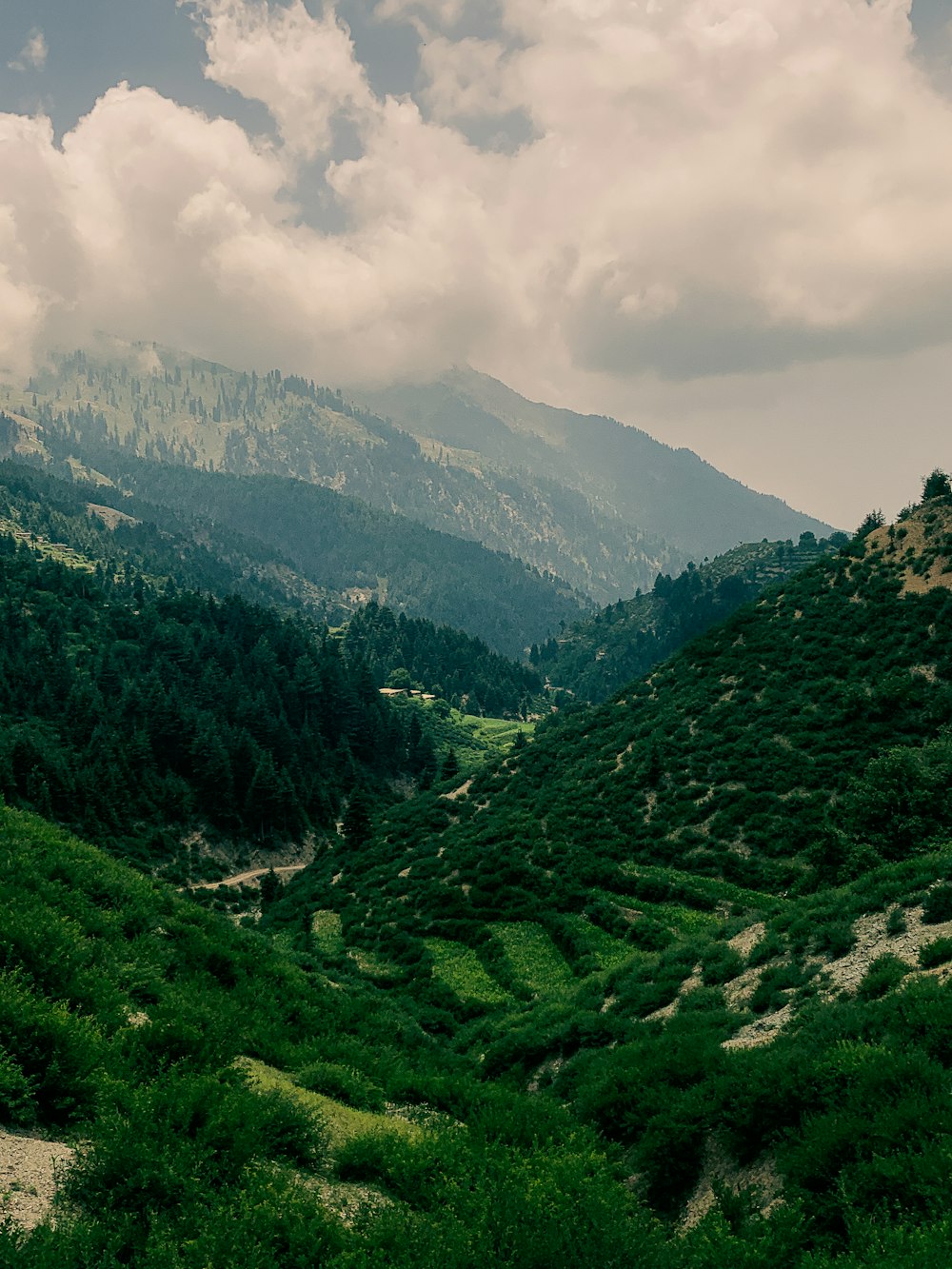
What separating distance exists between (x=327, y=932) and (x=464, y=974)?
17.3 meters

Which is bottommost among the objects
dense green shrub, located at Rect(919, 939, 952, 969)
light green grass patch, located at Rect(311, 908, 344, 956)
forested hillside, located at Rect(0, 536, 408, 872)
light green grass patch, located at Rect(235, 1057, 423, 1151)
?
forested hillside, located at Rect(0, 536, 408, 872)

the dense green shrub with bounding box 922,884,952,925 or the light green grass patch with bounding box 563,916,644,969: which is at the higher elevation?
the dense green shrub with bounding box 922,884,952,925

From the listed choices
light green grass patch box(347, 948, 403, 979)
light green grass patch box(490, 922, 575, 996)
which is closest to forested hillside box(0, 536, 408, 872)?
light green grass patch box(347, 948, 403, 979)

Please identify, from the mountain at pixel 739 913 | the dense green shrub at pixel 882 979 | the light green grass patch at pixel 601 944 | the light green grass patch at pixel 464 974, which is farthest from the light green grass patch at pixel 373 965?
the dense green shrub at pixel 882 979

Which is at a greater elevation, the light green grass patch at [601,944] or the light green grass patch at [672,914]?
the light green grass patch at [672,914]

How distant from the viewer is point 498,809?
67688 mm

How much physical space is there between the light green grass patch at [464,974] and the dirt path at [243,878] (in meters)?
48.6

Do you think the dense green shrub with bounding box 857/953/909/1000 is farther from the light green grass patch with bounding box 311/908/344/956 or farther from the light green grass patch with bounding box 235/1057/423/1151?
the light green grass patch with bounding box 311/908/344/956

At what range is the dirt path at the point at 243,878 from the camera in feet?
283

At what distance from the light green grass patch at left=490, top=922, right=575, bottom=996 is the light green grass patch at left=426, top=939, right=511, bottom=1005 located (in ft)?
5.58

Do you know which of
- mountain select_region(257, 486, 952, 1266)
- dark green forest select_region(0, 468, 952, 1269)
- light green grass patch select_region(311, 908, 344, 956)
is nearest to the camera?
dark green forest select_region(0, 468, 952, 1269)

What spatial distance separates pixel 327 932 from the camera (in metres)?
52.5

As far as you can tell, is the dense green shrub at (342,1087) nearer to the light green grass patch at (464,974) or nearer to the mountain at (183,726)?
the light green grass patch at (464,974)

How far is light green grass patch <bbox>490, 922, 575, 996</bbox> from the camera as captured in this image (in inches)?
1415
